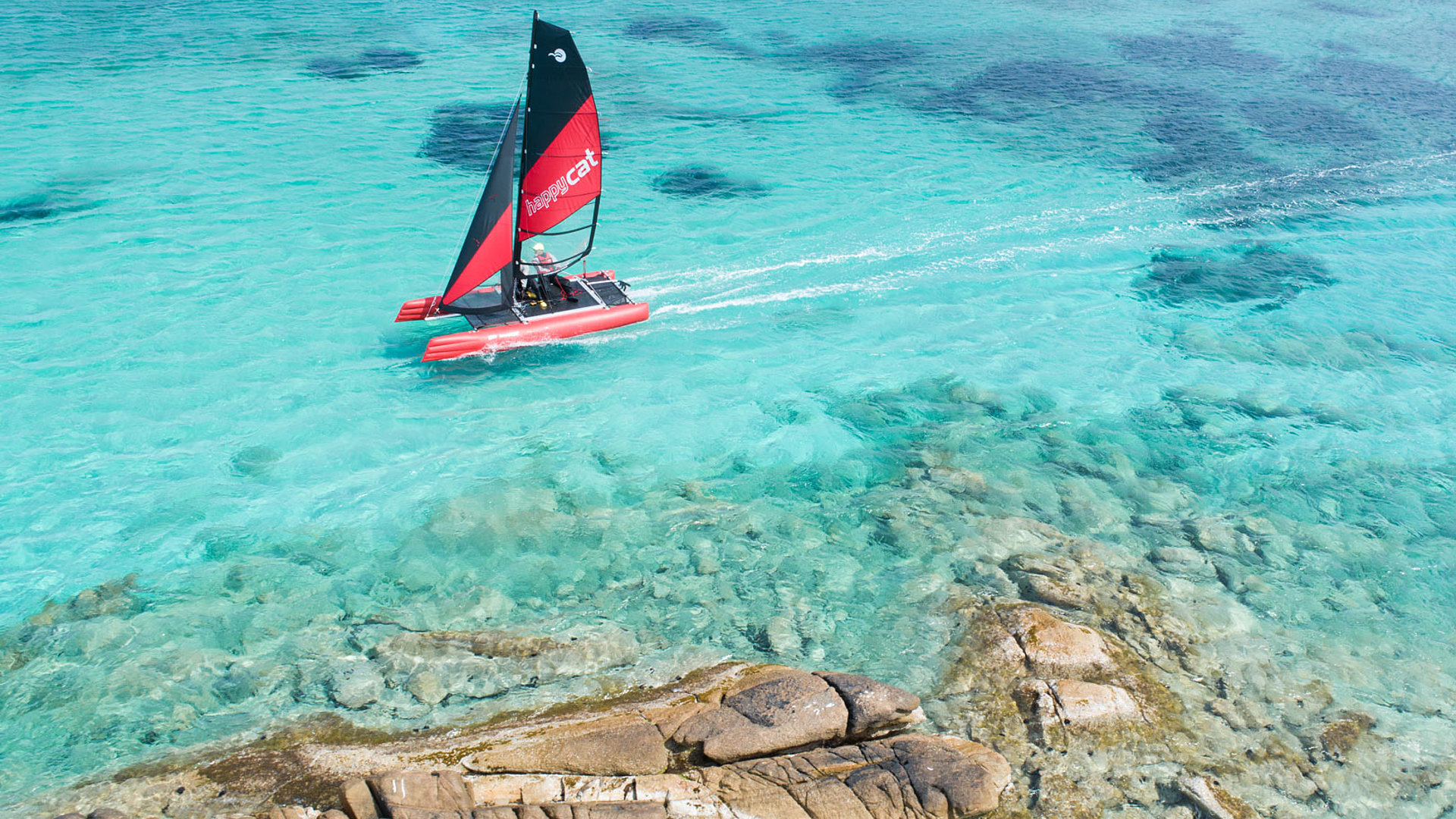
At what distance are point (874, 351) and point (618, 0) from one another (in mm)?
35346

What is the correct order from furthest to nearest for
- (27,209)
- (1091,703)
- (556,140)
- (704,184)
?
(704,184), (27,209), (556,140), (1091,703)

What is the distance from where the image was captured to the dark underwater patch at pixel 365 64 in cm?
3659

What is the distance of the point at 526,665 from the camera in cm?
1172

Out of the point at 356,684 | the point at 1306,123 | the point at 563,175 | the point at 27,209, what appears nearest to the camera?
the point at 356,684

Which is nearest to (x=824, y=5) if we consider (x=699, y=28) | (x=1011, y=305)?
(x=699, y=28)

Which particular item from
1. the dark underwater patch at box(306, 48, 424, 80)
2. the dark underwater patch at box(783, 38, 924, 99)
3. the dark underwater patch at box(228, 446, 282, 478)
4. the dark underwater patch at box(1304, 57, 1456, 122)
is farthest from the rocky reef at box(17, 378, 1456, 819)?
the dark underwater patch at box(1304, 57, 1456, 122)

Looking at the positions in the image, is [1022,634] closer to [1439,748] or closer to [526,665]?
[1439,748]

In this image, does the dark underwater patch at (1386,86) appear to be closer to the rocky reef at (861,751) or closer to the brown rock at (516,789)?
the rocky reef at (861,751)

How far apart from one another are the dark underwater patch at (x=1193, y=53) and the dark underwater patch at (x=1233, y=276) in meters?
21.1

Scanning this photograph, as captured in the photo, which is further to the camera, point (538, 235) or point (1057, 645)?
point (538, 235)

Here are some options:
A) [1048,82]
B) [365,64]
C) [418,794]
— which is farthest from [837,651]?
[1048,82]

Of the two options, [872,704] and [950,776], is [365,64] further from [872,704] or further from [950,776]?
[950,776]

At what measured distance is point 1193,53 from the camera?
46.7 meters

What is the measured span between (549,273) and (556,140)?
3090 mm
